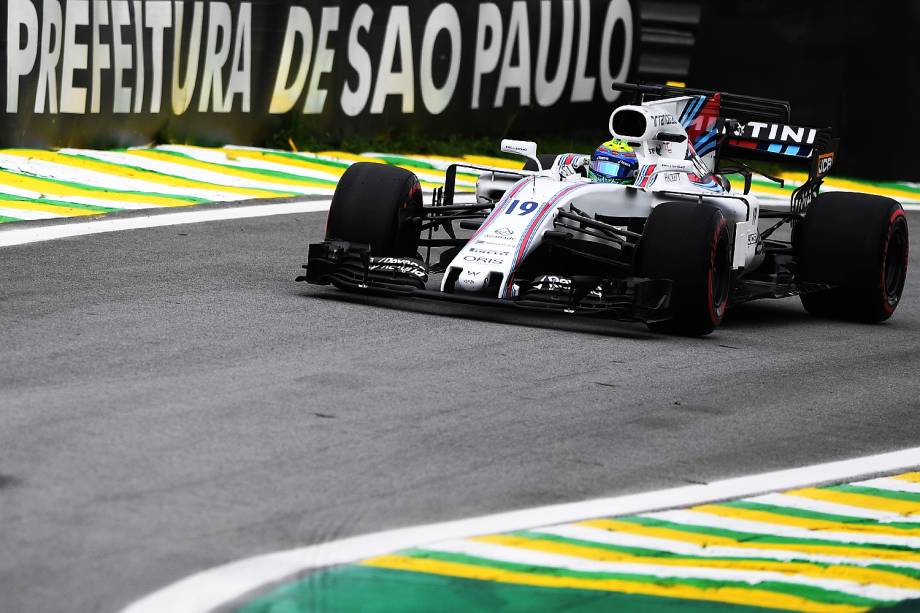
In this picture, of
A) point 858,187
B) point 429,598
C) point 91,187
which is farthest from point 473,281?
point 858,187

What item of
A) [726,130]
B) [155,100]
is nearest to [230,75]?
[155,100]

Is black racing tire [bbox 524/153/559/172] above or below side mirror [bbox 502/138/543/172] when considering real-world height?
below

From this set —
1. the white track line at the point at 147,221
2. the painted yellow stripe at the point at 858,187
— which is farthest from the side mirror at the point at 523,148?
the painted yellow stripe at the point at 858,187

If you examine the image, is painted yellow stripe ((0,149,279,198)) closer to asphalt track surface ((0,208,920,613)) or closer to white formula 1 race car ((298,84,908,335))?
asphalt track surface ((0,208,920,613))

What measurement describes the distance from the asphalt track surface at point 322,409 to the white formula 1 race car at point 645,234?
0.22 meters

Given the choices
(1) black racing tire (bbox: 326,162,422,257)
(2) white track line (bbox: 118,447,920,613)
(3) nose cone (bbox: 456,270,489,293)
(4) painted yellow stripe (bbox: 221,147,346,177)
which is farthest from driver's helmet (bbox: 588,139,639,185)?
(4) painted yellow stripe (bbox: 221,147,346,177)

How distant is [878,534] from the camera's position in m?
5.77

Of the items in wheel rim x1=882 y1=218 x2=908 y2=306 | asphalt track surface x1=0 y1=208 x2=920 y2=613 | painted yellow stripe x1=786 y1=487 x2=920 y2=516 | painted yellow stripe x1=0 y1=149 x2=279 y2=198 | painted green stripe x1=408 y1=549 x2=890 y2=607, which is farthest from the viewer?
painted yellow stripe x1=0 y1=149 x2=279 y2=198

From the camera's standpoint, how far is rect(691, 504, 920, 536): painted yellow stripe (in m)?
5.73

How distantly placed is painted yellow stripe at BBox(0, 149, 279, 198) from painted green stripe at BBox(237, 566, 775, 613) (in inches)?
382

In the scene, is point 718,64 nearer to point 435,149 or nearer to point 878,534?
point 435,149

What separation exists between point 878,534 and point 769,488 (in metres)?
0.50

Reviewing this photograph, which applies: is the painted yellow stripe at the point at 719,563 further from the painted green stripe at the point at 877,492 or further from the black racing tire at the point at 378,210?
the black racing tire at the point at 378,210

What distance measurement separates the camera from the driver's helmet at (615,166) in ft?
32.8
